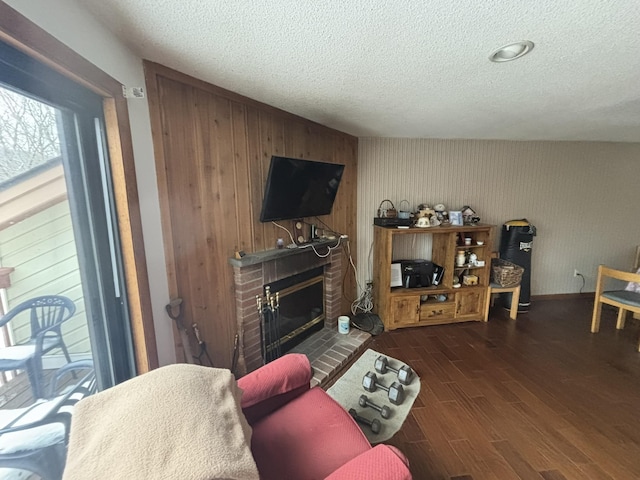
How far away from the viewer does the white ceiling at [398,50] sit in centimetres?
98

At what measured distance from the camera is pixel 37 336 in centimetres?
92

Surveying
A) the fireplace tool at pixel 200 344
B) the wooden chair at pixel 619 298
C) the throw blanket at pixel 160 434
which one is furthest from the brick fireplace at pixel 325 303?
the wooden chair at pixel 619 298

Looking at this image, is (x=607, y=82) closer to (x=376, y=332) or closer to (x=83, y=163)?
(x=376, y=332)

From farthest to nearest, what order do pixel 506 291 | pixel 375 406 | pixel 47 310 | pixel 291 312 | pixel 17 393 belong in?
pixel 506 291 → pixel 291 312 → pixel 375 406 → pixel 47 310 → pixel 17 393

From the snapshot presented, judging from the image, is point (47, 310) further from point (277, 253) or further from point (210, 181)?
point (277, 253)

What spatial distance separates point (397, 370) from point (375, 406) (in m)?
0.44

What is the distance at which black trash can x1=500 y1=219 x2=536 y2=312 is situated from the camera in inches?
124

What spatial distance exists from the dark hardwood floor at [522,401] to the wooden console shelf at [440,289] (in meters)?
0.14

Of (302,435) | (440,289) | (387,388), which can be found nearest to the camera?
(302,435)

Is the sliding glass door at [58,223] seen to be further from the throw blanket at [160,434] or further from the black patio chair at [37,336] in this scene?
the throw blanket at [160,434]

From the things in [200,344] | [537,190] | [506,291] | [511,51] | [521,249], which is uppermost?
[511,51]

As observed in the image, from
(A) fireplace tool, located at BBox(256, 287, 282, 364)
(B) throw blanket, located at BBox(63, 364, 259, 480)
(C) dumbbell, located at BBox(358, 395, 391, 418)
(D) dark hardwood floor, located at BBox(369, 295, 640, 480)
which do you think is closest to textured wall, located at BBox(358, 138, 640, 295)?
(D) dark hardwood floor, located at BBox(369, 295, 640, 480)

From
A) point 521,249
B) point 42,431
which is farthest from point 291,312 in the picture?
point 521,249

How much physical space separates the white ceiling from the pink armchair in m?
1.54
